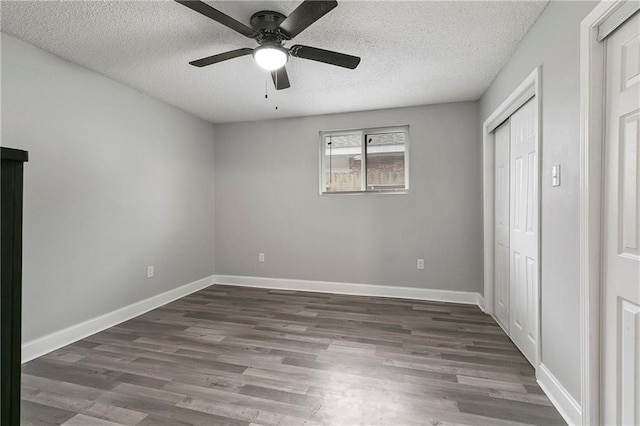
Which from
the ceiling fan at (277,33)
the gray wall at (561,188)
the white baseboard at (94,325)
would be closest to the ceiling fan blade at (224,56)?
the ceiling fan at (277,33)

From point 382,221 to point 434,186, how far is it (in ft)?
2.55

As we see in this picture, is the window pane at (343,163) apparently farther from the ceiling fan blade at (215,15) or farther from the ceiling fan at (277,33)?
the ceiling fan blade at (215,15)

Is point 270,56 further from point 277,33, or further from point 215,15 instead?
point 215,15

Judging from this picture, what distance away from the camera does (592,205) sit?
1.44 metres

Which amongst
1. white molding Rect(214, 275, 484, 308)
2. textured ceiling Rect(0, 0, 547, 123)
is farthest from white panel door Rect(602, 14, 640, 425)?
white molding Rect(214, 275, 484, 308)

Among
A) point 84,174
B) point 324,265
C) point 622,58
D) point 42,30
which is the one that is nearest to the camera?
point 622,58

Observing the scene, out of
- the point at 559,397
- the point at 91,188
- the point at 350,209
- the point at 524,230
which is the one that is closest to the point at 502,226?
Answer: the point at 524,230

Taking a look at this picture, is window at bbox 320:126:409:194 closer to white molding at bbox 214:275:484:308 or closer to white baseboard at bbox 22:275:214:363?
white molding at bbox 214:275:484:308

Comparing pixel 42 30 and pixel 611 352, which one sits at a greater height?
pixel 42 30

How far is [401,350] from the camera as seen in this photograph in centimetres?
245

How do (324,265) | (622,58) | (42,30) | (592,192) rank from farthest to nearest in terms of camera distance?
(324,265), (42,30), (592,192), (622,58)

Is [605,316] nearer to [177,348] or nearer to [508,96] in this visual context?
[508,96]

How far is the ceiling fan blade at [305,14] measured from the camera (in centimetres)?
154

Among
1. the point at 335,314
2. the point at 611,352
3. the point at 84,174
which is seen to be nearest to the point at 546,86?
the point at 611,352
